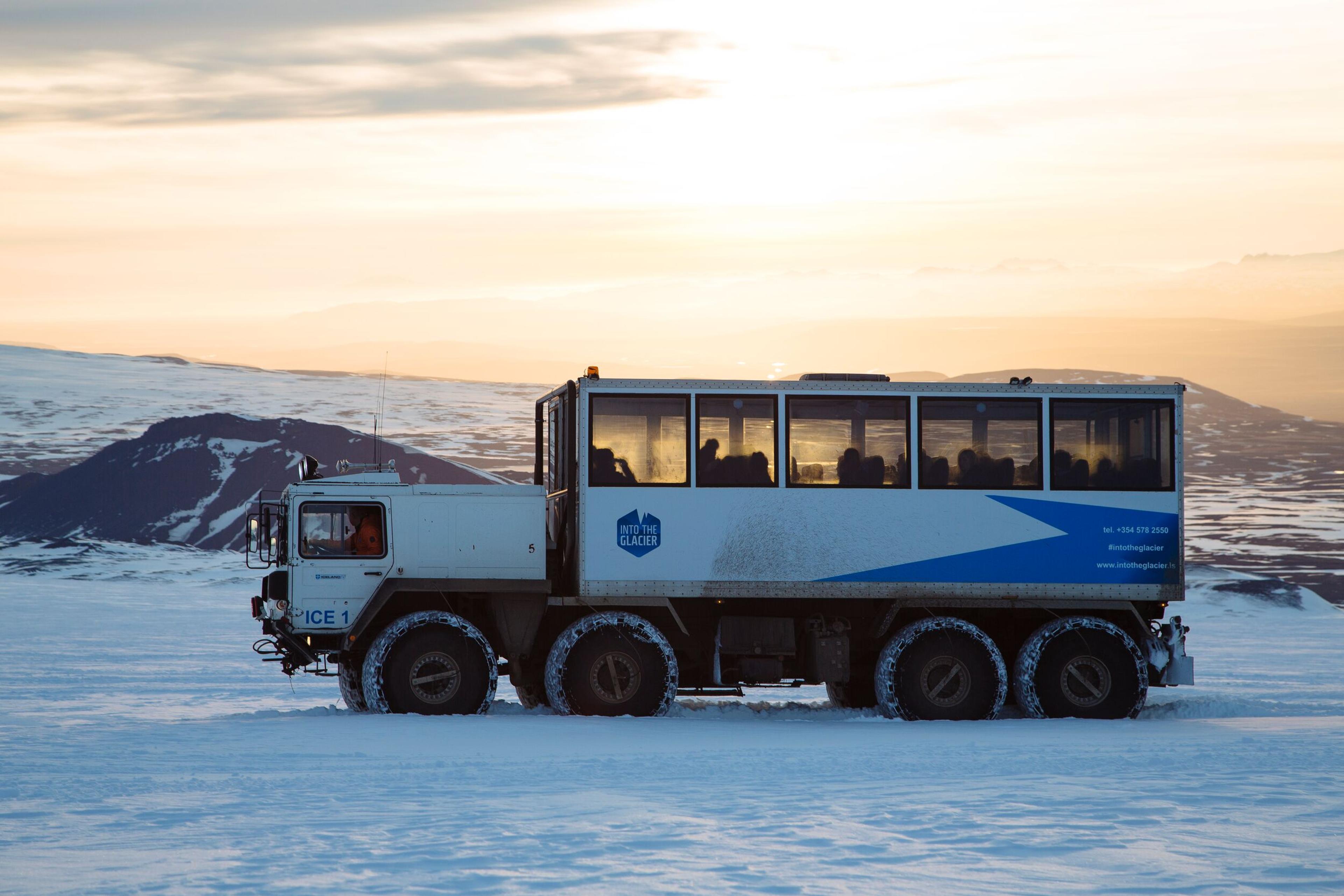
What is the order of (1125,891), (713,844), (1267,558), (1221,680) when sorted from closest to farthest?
(1125,891), (713,844), (1221,680), (1267,558)

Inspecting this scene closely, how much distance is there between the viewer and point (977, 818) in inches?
396

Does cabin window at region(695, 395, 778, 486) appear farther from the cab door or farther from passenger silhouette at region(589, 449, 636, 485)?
the cab door

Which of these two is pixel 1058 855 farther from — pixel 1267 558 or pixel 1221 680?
pixel 1267 558

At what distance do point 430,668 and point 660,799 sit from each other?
5912 mm

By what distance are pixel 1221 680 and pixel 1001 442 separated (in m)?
9.76

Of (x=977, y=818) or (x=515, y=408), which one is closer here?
(x=977, y=818)

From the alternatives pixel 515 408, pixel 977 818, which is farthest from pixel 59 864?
pixel 515 408

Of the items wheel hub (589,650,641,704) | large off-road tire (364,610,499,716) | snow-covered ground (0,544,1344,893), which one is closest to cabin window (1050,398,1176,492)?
snow-covered ground (0,544,1344,893)

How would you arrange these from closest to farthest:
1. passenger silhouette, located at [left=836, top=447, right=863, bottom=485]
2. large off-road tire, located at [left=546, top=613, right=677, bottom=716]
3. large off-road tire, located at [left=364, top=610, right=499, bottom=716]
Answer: large off-road tire, located at [left=364, top=610, right=499, bottom=716]
large off-road tire, located at [left=546, top=613, right=677, bottom=716]
passenger silhouette, located at [left=836, top=447, right=863, bottom=485]

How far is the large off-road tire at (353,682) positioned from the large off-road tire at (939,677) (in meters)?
6.06

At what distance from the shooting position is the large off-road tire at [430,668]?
16016mm

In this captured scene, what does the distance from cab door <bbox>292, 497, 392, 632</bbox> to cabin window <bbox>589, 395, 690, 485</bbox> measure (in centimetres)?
259

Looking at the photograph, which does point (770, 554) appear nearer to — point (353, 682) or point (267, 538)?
point (353, 682)

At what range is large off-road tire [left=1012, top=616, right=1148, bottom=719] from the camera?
1667 centimetres
